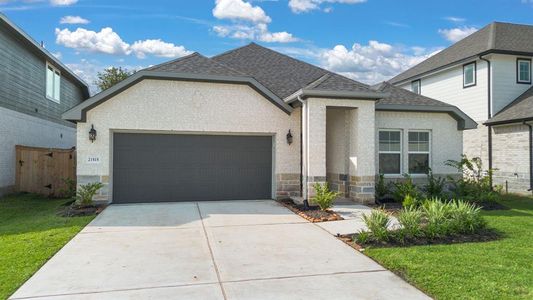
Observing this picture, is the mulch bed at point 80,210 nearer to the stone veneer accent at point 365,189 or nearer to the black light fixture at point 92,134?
the black light fixture at point 92,134

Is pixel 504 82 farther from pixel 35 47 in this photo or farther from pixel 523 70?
pixel 35 47

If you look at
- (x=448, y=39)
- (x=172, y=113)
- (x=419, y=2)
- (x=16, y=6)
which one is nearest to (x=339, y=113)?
(x=172, y=113)

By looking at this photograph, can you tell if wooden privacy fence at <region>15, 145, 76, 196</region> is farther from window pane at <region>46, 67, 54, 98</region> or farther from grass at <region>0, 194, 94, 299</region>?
window pane at <region>46, 67, 54, 98</region>

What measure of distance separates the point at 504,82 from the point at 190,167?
14444mm

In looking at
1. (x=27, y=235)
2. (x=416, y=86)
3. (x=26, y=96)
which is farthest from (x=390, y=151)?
(x=26, y=96)

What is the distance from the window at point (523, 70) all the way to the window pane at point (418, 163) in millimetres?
7876

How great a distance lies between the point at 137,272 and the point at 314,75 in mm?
11448

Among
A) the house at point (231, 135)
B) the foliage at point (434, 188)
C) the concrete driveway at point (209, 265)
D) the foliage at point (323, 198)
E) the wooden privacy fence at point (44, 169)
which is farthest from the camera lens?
the wooden privacy fence at point (44, 169)

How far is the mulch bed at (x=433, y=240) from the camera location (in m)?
6.77

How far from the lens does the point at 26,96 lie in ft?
48.2

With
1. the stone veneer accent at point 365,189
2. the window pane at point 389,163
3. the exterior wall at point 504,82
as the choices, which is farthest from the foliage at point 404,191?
the exterior wall at point 504,82

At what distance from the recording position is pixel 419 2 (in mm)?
15578

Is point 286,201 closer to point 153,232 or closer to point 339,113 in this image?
point 339,113

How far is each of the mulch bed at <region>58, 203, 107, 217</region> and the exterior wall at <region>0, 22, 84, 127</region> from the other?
5.36 m
